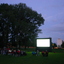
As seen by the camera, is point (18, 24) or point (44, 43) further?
point (18, 24)

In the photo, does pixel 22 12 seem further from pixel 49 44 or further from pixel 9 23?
pixel 49 44

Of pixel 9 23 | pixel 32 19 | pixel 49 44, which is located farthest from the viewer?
pixel 32 19

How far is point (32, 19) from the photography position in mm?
43688

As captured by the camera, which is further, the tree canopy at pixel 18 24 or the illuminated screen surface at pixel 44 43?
the tree canopy at pixel 18 24

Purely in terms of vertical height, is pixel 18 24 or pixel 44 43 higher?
pixel 18 24

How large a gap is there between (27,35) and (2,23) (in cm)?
738

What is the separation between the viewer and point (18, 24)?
38406mm

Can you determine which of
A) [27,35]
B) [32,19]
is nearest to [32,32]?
[27,35]

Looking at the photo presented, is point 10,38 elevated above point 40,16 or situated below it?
below

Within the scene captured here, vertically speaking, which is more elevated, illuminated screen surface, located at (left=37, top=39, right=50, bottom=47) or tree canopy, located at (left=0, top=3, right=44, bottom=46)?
tree canopy, located at (left=0, top=3, right=44, bottom=46)

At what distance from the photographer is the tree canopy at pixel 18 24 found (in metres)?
38.9

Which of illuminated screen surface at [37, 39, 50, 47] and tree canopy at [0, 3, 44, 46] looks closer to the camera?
illuminated screen surface at [37, 39, 50, 47]

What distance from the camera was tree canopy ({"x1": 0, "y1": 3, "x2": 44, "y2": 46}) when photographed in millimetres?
38875

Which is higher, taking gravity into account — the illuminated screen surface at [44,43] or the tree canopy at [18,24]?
Answer: the tree canopy at [18,24]
